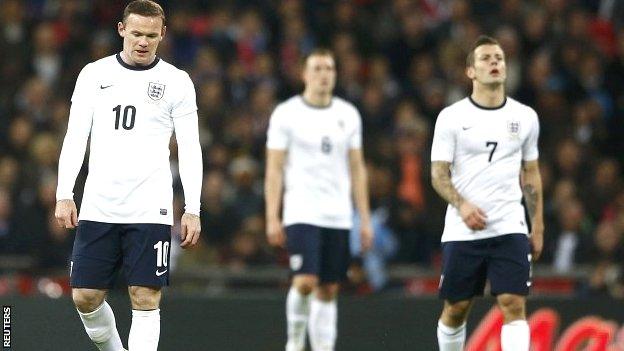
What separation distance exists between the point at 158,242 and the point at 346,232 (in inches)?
113

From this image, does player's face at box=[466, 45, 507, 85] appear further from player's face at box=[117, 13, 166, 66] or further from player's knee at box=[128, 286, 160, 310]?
player's knee at box=[128, 286, 160, 310]

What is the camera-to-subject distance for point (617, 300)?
36.4 ft

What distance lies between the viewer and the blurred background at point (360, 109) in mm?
13297

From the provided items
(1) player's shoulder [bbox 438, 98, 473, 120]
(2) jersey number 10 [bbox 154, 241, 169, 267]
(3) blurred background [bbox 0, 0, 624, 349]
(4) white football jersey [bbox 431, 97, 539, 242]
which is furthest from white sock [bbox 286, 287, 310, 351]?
(3) blurred background [bbox 0, 0, 624, 349]

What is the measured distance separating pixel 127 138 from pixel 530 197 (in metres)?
2.77

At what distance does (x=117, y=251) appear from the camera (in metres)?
8.07

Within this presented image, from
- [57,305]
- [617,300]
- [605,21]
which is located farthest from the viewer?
[605,21]

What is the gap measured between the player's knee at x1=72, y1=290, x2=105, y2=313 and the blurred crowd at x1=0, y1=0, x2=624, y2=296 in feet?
16.7

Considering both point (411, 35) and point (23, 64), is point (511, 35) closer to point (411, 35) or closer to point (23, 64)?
point (411, 35)

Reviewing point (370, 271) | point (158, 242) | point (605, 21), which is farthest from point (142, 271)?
point (605, 21)

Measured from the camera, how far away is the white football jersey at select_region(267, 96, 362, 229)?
1048 cm

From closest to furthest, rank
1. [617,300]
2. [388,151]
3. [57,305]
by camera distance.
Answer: [57,305], [617,300], [388,151]

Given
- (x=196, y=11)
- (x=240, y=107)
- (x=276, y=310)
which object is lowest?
(x=276, y=310)

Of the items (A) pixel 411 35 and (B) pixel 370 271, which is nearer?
(B) pixel 370 271
